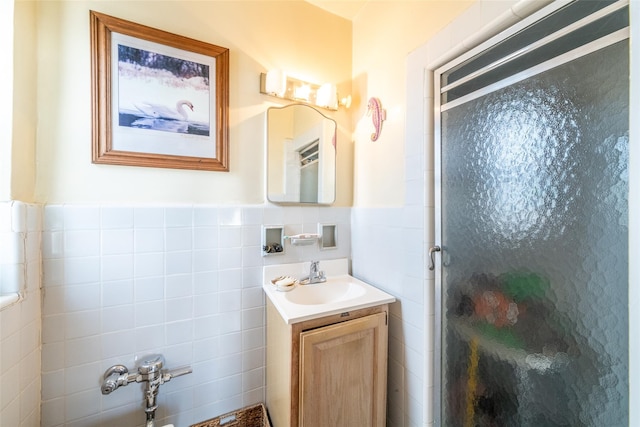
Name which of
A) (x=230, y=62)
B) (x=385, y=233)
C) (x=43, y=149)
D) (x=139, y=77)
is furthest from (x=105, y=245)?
(x=385, y=233)

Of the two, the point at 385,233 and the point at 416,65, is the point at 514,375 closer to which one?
the point at 385,233

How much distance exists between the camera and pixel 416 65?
114 centimetres

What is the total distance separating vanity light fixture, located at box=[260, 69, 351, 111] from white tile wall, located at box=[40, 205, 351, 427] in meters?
0.67

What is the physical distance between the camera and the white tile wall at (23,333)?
81cm

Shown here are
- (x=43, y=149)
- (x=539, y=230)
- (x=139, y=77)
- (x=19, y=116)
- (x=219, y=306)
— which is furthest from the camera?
(x=219, y=306)

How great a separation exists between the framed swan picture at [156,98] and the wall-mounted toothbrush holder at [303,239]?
546 mm

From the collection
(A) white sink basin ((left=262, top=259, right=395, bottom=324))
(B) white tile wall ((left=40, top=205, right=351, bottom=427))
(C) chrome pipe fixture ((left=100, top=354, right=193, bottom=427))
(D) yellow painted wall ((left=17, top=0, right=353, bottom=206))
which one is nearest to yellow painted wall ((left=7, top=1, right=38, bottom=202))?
(D) yellow painted wall ((left=17, top=0, right=353, bottom=206))

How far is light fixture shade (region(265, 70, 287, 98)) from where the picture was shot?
1.35m

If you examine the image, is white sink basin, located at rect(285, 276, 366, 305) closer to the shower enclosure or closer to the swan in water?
the shower enclosure

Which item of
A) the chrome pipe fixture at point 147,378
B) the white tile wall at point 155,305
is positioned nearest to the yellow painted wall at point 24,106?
the white tile wall at point 155,305

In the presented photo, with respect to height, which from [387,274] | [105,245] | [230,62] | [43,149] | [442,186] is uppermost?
[230,62]

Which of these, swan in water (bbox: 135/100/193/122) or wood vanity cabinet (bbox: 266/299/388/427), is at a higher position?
swan in water (bbox: 135/100/193/122)

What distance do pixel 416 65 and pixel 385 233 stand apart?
84 cm

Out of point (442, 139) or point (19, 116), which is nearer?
point (19, 116)
